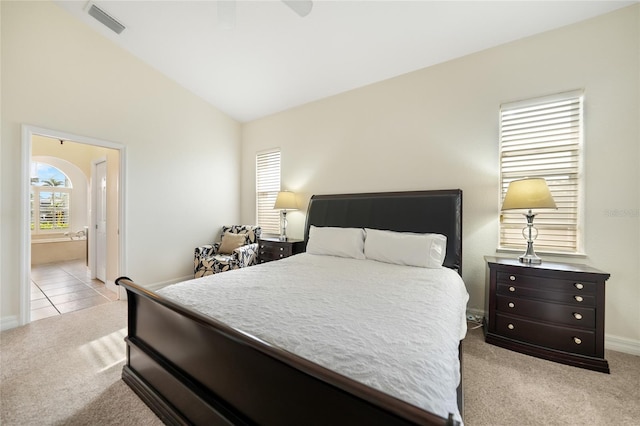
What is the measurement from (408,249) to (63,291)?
504 cm

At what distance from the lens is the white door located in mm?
4227

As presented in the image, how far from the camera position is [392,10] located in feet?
7.94

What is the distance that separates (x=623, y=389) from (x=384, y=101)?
3.41 metres

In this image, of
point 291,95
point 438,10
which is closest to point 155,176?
point 291,95

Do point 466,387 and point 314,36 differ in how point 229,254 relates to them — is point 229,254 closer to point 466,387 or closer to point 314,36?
point 314,36

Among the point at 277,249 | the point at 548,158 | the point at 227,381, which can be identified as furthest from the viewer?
the point at 277,249

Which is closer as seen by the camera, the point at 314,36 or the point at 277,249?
the point at 314,36

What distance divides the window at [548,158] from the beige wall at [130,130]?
4325 mm

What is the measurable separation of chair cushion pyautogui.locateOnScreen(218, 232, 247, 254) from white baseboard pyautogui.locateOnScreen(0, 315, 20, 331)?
2.27m

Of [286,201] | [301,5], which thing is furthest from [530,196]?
[286,201]

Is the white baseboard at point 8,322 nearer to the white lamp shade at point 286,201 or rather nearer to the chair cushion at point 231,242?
the chair cushion at point 231,242

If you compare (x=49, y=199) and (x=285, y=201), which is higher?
(x=49, y=199)

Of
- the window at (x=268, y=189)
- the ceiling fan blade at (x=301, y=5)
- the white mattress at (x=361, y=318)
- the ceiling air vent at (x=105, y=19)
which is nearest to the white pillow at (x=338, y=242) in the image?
the white mattress at (x=361, y=318)

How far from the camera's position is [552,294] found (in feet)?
7.06
